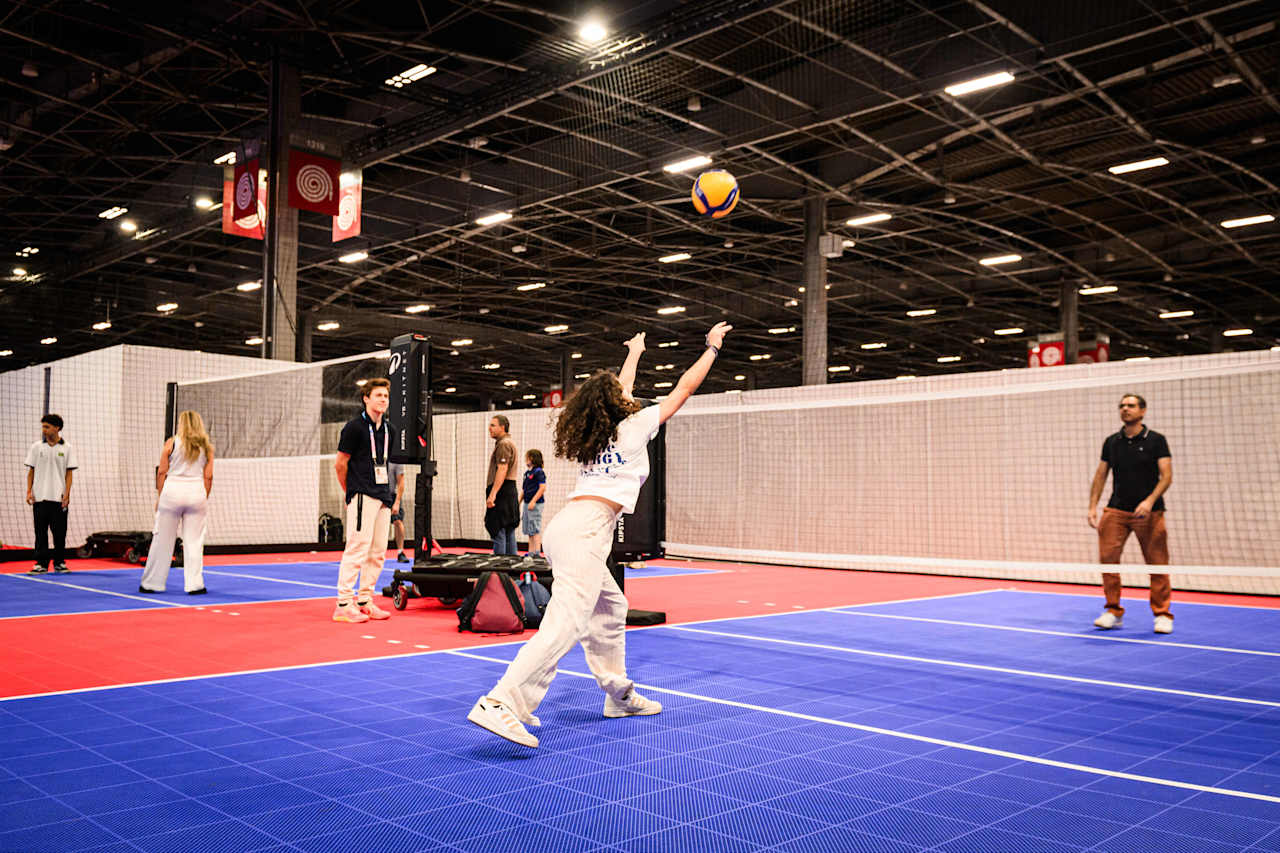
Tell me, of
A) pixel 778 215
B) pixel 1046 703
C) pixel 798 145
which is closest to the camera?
pixel 1046 703

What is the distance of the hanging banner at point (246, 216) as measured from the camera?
15.9m

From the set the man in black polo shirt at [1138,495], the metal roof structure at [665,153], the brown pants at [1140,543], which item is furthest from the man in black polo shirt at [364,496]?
the metal roof structure at [665,153]

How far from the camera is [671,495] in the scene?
16.7 m

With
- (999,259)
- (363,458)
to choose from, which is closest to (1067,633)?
(363,458)

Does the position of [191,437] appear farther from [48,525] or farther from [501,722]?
[501,722]

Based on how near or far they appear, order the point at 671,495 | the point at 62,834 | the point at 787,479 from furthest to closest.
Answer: the point at 671,495, the point at 787,479, the point at 62,834

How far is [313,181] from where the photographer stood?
16297mm

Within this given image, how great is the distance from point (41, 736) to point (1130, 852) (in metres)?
4.30

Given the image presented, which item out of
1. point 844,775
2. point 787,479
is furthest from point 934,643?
point 787,479

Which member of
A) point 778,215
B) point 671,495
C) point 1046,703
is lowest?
point 1046,703

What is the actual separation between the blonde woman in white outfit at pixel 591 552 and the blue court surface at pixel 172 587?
228 inches

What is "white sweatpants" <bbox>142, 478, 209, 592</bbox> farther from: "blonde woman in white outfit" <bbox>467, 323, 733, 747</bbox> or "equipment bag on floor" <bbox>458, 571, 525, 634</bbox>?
"blonde woman in white outfit" <bbox>467, 323, 733, 747</bbox>

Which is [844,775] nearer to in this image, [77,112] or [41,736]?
[41,736]

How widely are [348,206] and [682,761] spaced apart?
48.8 ft
